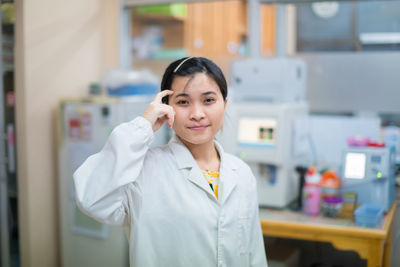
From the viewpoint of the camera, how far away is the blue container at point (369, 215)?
7.29 feet

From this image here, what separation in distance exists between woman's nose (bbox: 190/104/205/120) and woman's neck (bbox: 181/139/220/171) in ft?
0.51

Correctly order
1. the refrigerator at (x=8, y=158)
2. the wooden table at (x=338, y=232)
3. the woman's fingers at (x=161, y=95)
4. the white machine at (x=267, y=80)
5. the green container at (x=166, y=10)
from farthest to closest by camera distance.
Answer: the green container at (x=166, y=10)
the refrigerator at (x=8, y=158)
the white machine at (x=267, y=80)
the wooden table at (x=338, y=232)
the woman's fingers at (x=161, y=95)

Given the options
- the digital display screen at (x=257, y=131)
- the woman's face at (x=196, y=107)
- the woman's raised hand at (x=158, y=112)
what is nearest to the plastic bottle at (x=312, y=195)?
the digital display screen at (x=257, y=131)

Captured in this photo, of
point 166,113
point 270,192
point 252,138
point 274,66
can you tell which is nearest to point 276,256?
point 270,192

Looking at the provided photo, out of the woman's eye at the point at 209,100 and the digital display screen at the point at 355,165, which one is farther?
the digital display screen at the point at 355,165

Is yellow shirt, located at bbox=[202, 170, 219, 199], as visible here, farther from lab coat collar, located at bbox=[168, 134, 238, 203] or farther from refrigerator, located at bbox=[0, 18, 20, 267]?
refrigerator, located at bbox=[0, 18, 20, 267]

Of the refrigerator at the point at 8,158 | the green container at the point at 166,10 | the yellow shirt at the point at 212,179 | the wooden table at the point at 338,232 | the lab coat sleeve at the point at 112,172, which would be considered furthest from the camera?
the green container at the point at 166,10

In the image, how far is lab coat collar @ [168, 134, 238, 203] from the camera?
135 centimetres

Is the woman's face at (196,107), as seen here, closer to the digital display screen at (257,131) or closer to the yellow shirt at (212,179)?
the yellow shirt at (212,179)

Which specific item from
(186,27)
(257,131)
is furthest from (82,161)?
(186,27)

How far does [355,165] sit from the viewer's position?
2.45 metres

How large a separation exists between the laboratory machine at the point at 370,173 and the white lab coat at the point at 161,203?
125 centimetres

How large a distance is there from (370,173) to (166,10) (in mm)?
2139

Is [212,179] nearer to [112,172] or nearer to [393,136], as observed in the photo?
[112,172]
